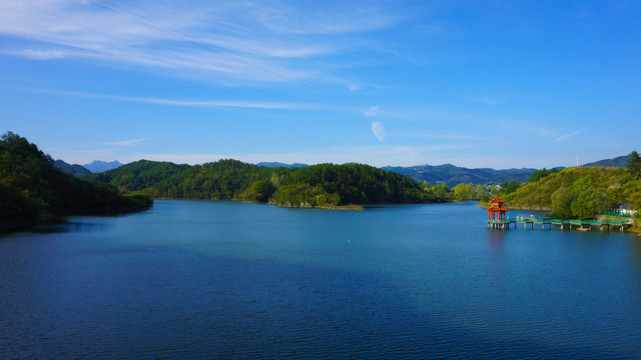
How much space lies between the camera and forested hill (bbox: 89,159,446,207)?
108188mm

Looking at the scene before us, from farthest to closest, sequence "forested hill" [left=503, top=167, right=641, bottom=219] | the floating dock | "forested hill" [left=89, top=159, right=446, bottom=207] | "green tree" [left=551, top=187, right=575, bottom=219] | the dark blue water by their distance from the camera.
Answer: "forested hill" [left=89, top=159, right=446, bottom=207] → "green tree" [left=551, top=187, right=575, bottom=219] → "forested hill" [left=503, top=167, right=641, bottom=219] → the floating dock → the dark blue water

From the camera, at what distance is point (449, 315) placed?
13914 mm

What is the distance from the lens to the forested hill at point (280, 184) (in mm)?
108188

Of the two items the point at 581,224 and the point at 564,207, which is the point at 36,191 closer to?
the point at 581,224

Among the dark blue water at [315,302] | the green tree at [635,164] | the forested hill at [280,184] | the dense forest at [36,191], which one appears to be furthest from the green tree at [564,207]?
the dense forest at [36,191]

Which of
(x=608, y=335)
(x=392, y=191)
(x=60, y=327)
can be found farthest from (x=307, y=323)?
(x=392, y=191)

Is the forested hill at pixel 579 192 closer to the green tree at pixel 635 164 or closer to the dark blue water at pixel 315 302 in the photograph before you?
the green tree at pixel 635 164

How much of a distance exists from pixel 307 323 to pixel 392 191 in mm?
121175

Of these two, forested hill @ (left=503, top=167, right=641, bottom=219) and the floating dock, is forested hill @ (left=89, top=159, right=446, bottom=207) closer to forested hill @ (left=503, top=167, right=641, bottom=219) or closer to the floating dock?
forested hill @ (left=503, top=167, right=641, bottom=219)

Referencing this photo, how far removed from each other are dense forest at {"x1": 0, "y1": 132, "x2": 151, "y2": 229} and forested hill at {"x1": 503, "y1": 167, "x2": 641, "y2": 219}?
57.7 meters

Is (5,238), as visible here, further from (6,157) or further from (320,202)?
(320,202)

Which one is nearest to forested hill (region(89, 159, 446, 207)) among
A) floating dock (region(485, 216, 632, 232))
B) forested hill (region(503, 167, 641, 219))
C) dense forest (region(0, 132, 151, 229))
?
forested hill (region(503, 167, 641, 219))

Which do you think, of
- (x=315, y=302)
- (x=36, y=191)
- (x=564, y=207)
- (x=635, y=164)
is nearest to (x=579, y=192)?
(x=564, y=207)

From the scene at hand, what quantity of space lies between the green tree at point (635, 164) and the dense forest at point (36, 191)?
251 feet
